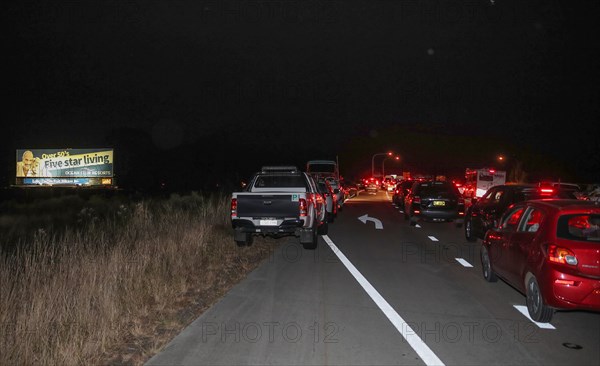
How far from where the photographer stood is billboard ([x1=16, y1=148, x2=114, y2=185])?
133 feet

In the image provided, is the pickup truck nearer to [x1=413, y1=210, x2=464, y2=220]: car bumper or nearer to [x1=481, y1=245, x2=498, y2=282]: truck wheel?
[x1=481, y1=245, x2=498, y2=282]: truck wheel

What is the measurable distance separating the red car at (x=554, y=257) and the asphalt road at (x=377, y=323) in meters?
0.38

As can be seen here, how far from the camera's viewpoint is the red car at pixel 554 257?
599 centimetres

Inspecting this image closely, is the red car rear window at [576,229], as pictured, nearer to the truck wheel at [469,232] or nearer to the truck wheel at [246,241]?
the truck wheel at [469,232]

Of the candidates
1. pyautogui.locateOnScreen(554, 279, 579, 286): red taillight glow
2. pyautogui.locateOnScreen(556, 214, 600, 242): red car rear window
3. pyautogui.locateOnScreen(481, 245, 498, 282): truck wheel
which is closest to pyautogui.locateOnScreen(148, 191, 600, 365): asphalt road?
pyautogui.locateOnScreen(481, 245, 498, 282): truck wheel

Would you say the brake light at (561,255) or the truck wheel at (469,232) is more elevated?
the brake light at (561,255)

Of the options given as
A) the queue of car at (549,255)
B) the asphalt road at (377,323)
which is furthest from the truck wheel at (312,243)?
the queue of car at (549,255)

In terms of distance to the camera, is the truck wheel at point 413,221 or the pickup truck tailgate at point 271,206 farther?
the truck wheel at point 413,221

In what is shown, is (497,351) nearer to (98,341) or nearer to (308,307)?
(308,307)

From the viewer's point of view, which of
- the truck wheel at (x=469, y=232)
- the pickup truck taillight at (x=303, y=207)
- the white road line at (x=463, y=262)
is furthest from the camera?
the truck wheel at (x=469, y=232)

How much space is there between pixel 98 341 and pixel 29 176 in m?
40.8

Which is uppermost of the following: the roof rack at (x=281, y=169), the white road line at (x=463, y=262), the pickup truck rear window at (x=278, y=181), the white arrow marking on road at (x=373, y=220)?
the roof rack at (x=281, y=169)

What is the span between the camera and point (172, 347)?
553 cm

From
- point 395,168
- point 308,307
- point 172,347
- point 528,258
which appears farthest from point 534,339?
point 395,168
